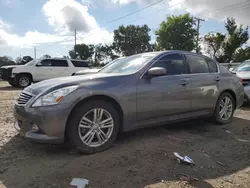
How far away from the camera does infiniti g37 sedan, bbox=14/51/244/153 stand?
2961mm

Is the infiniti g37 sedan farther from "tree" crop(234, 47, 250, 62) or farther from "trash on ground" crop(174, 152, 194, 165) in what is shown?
"tree" crop(234, 47, 250, 62)

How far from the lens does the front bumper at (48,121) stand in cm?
289

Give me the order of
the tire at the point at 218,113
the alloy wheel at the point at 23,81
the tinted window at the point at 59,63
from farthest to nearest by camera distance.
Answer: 1. the tinted window at the point at 59,63
2. the alloy wheel at the point at 23,81
3. the tire at the point at 218,113

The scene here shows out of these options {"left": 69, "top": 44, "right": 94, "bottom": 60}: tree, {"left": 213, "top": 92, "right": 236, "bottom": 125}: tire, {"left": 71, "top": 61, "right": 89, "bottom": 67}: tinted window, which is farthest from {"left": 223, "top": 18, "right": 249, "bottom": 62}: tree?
{"left": 69, "top": 44, "right": 94, "bottom": 60}: tree

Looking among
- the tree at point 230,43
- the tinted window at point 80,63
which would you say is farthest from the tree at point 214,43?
the tinted window at point 80,63

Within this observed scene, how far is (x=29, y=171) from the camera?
270 centimetres

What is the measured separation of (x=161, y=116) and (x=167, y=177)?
1.34m

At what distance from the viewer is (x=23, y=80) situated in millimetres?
12172

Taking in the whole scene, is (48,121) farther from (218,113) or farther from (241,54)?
(241,54)

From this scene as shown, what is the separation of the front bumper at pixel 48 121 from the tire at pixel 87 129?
11cm

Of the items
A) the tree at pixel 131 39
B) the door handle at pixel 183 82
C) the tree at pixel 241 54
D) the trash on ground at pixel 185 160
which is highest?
the tree at pixel 131 39

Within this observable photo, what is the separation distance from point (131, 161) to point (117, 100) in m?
0.88

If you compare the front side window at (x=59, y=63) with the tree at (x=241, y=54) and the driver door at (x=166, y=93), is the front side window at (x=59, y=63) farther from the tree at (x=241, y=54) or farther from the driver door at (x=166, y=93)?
the tree at (x=241, y=54)

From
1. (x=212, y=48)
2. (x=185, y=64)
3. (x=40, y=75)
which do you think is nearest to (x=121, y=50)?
(x=212, y=48)
